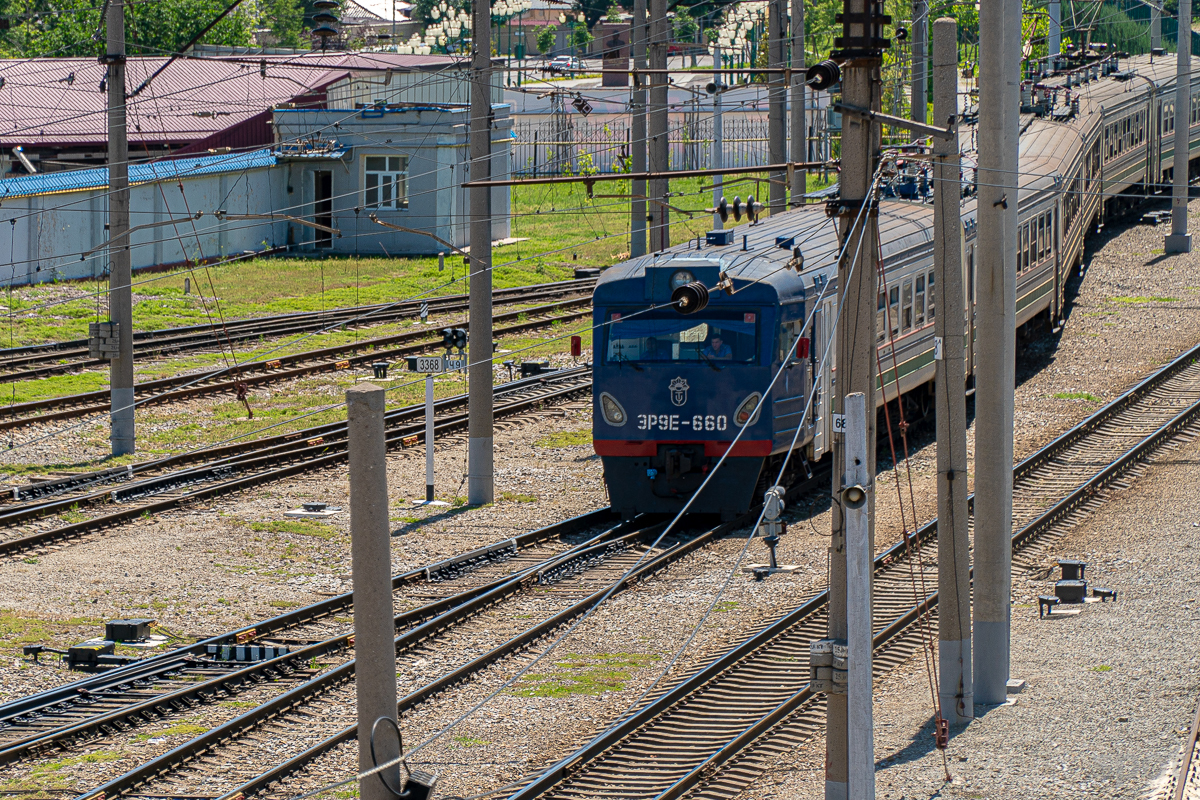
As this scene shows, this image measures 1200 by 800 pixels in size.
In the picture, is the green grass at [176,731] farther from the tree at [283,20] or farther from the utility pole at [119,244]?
the tree at [283,20]

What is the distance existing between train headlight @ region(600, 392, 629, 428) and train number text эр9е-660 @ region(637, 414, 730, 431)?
0.78 ft

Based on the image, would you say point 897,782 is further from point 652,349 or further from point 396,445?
point 396,445

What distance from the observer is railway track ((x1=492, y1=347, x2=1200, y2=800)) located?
37.7 ft

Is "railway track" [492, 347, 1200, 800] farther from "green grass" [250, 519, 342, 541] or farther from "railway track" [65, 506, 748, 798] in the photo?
"green grass" [250, 519, 342, 541]

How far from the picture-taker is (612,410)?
18.8 m

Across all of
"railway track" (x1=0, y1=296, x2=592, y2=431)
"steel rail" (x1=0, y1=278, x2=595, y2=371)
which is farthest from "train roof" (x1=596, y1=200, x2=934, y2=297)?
"steel rail" (x1=0, y1=278, x2=595, y2=371)

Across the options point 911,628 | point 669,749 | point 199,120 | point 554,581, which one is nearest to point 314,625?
point 554,581

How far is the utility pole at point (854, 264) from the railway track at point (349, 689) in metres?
1.42

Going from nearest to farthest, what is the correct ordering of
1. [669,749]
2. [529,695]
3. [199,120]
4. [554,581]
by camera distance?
[669,749]
[529,695]
[554,581]
[199,120]

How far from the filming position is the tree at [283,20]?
94062mm

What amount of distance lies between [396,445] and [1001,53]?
13765 millimetres

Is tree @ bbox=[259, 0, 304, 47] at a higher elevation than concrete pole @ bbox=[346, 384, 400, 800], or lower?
higher

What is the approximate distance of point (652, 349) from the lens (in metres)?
18.5

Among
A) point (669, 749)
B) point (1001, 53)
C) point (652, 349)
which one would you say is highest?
point (1001, 53)
